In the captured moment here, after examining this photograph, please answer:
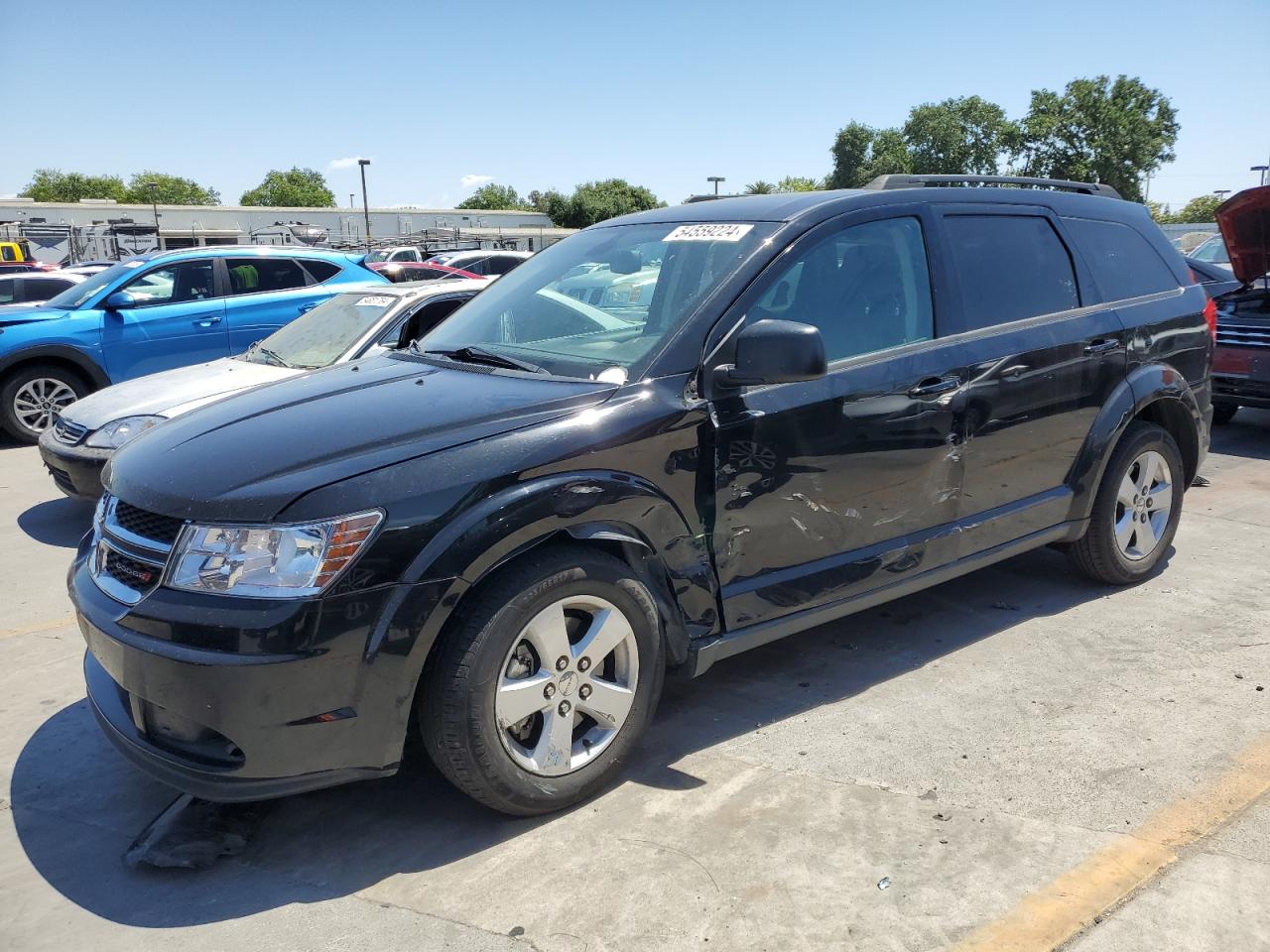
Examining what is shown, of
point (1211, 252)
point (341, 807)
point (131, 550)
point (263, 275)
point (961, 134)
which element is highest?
point (961, 134)

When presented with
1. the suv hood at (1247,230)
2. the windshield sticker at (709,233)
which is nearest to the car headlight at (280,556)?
the windshield sticker at (709,233)

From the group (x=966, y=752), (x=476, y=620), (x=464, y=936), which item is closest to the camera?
(x=464, y=936)

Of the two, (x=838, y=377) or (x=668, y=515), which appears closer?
(x=668, y=515)

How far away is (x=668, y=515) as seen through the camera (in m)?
3.09

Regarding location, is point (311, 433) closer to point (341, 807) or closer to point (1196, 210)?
point (341, 807)

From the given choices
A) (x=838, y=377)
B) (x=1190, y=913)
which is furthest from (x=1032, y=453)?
(x=1190, y=913)

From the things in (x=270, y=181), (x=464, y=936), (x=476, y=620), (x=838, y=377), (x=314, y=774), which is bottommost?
(x=464, y=936)

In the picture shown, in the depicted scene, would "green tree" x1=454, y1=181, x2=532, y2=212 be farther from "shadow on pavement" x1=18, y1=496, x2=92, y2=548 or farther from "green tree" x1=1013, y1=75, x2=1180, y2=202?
"shadow on pavement" x1=18, y1=496, x2=92, y2=548

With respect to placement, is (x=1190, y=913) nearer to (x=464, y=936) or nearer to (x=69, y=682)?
(x=464, y=936)

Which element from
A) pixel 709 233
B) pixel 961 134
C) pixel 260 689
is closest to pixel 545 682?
pixel 260 689

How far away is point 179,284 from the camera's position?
9.12 meters

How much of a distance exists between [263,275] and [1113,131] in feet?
231

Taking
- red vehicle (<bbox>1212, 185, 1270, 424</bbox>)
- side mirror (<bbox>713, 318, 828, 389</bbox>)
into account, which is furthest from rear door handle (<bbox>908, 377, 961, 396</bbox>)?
red vehicle (<bbox>1212, 185, 1270, 424</bbox>)

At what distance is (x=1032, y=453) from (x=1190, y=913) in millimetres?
2120
